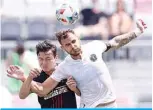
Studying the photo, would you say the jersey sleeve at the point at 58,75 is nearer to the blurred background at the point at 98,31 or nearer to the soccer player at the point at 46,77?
the soccer player at the point at 46,77

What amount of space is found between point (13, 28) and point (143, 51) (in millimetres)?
2283

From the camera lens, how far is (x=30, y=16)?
41.7 feet

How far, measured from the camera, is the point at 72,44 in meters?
7.15

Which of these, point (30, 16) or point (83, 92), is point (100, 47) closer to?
point (83, 92)

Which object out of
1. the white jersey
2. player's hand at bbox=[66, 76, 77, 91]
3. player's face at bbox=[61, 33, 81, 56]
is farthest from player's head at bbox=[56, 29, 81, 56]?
player's hand at bbox=[66, 76, 77, 91]

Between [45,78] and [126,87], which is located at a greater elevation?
[45,78]

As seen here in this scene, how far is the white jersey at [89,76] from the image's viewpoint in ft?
24.1

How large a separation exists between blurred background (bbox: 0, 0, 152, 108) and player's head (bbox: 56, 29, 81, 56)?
15.3ft

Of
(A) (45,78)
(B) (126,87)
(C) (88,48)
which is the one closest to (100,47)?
(C) (88,48)

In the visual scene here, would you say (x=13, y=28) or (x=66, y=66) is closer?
(x=66, y=66)

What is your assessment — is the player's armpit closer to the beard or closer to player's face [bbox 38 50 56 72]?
player's face [bbox 38 50 56 72]

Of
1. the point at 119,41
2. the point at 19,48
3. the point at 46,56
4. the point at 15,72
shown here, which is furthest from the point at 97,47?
→ the point at 19,48

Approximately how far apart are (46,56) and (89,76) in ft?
1.56

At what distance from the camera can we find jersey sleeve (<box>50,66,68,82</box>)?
7.38 m
